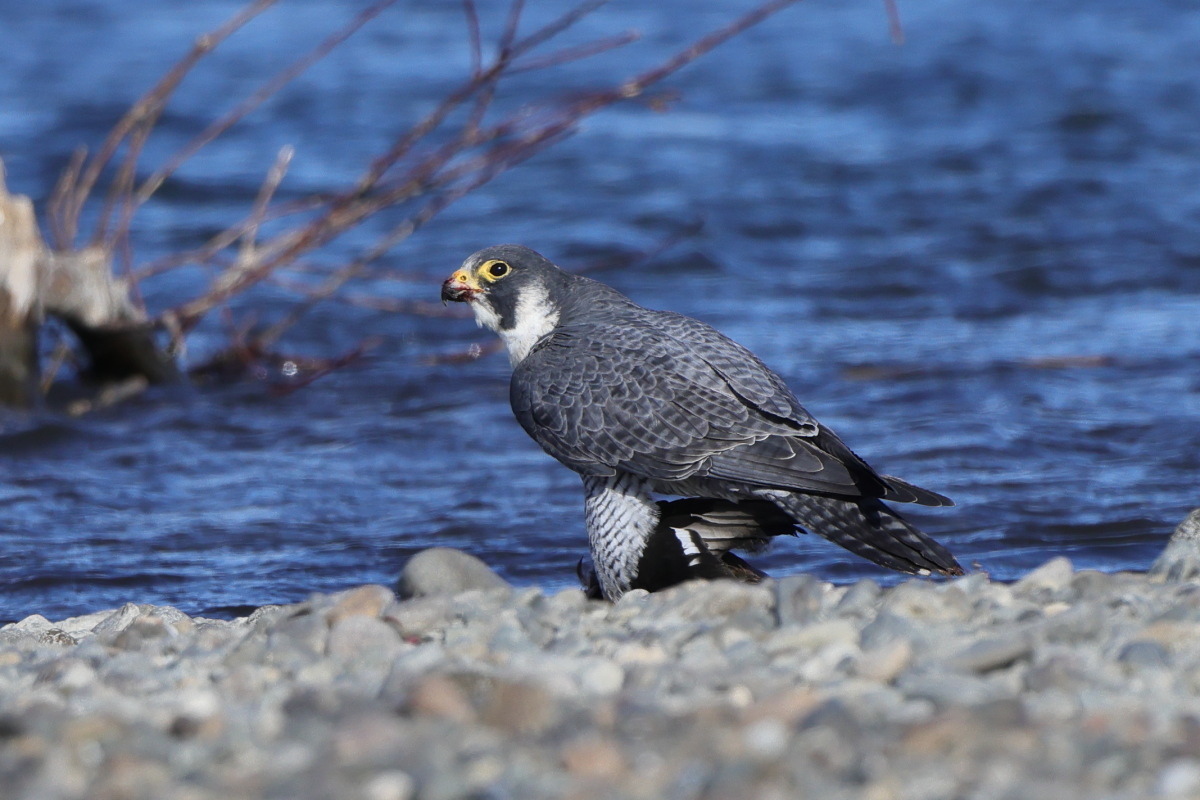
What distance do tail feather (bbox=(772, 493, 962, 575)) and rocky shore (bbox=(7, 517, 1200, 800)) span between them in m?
0.42

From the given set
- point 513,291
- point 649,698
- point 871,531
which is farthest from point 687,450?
point 649,698

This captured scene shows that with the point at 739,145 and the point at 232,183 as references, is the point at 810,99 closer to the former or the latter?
the point at 739,145

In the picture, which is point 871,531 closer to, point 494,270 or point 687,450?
point 687,450

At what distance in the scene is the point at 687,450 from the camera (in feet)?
14.1

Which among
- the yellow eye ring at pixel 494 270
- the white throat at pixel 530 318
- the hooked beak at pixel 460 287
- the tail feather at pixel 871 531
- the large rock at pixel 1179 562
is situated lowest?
the large rock at pixel 1179 562

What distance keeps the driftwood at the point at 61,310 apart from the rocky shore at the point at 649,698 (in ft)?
13.1

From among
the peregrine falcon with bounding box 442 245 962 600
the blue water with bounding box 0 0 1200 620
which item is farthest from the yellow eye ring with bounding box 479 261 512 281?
the blue water with bounding box 0 0 1200 620

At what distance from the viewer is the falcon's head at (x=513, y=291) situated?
482cm

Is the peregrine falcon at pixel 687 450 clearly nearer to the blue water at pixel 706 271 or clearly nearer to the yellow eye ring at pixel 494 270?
the yellow eye ring at pixel 494 270

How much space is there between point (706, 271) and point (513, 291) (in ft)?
19.0

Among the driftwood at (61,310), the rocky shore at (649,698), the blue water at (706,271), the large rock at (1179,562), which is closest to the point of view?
the rocky shore at (649,698)

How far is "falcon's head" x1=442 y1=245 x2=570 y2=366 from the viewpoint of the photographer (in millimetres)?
4824

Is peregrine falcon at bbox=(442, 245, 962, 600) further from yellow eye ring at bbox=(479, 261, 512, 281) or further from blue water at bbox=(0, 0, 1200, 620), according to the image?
blue water at bbox=(0, 0, 1200, 620)

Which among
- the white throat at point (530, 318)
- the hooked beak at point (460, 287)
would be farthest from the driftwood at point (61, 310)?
the white throat at point (530, 318)
